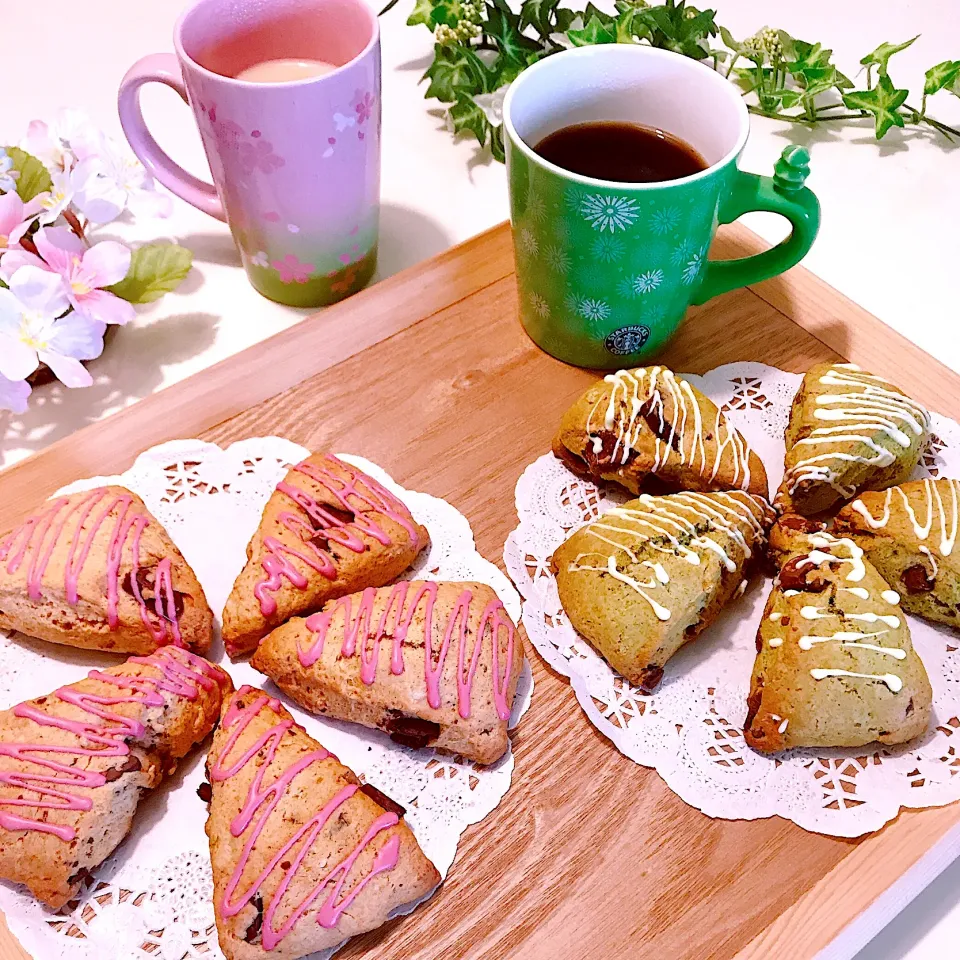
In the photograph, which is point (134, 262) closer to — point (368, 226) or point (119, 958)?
point (368, 226)

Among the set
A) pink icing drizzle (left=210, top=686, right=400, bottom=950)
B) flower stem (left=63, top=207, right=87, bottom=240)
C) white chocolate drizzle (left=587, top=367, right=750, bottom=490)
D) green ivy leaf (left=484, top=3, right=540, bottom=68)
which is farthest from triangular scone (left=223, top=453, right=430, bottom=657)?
green ivy leaf (left=484, top=3, right=540, bottom=68)

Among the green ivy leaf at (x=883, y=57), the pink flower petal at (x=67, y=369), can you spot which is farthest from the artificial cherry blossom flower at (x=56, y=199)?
the green ivy leaf at (x=883, y=57)

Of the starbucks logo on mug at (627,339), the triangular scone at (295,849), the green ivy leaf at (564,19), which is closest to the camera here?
the triangular scone at (295,849)

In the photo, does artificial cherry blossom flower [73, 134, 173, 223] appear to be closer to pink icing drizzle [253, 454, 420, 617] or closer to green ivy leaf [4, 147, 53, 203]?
green ivy leaf [4, 147, 53, 203]

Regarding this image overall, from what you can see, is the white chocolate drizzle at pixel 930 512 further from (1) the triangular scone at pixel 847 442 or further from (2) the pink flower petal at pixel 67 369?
(2) the pink flower petal at pixel 67 369

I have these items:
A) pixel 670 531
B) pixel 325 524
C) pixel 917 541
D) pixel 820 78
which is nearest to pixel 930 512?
pixel 917 541
